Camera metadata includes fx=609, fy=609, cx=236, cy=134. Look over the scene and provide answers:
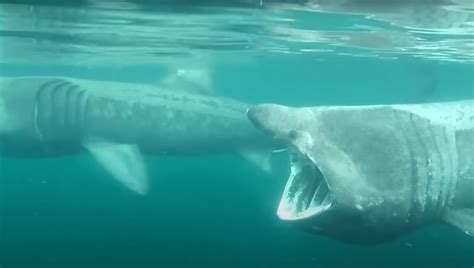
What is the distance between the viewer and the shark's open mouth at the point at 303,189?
793cm

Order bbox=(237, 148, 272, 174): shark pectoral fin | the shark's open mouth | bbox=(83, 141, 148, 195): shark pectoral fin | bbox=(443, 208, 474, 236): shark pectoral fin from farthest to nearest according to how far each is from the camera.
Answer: bbox=(237, 148, 272, 174): shark pectoral fin → bbox=(83, 141, 148, 195): shark pectoral fin → bbox=(443, 208, 474, 236): shark pectoral fin → the shark's open mouth

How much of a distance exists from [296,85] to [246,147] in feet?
104

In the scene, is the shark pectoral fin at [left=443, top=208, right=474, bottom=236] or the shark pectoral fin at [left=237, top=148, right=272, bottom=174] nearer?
the shark pectoral fin at [left=443, top=208, right=474, bottom=236]

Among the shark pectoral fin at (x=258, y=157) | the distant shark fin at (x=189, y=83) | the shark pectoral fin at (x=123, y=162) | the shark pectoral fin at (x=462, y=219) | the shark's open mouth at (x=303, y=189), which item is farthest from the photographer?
the distant shark fin at (x=189, y=83)

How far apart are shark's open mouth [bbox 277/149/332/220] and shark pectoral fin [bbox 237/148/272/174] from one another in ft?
14.7

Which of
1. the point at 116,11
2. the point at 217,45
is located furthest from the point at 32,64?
the point at 116,11

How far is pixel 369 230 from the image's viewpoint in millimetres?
7902

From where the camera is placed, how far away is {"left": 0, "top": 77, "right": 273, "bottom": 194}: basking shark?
12.0 metres

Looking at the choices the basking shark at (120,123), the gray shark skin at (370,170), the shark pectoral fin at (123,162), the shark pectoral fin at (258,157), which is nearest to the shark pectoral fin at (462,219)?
the gray shark skin at (370,170)

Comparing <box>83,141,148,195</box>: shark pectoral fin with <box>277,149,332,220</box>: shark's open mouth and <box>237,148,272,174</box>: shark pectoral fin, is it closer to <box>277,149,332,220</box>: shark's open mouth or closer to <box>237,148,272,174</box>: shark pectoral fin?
<box>237,148,272,174</box>: shark pectoral fin

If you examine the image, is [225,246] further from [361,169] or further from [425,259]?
[361,169]

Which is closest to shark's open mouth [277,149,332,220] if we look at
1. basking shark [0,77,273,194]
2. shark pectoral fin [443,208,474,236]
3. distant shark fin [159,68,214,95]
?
shark pectoral fin [443,208,474,236]

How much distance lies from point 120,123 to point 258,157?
300 centimetres

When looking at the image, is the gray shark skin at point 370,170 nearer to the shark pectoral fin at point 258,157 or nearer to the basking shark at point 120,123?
the basking shark at point 120,123
